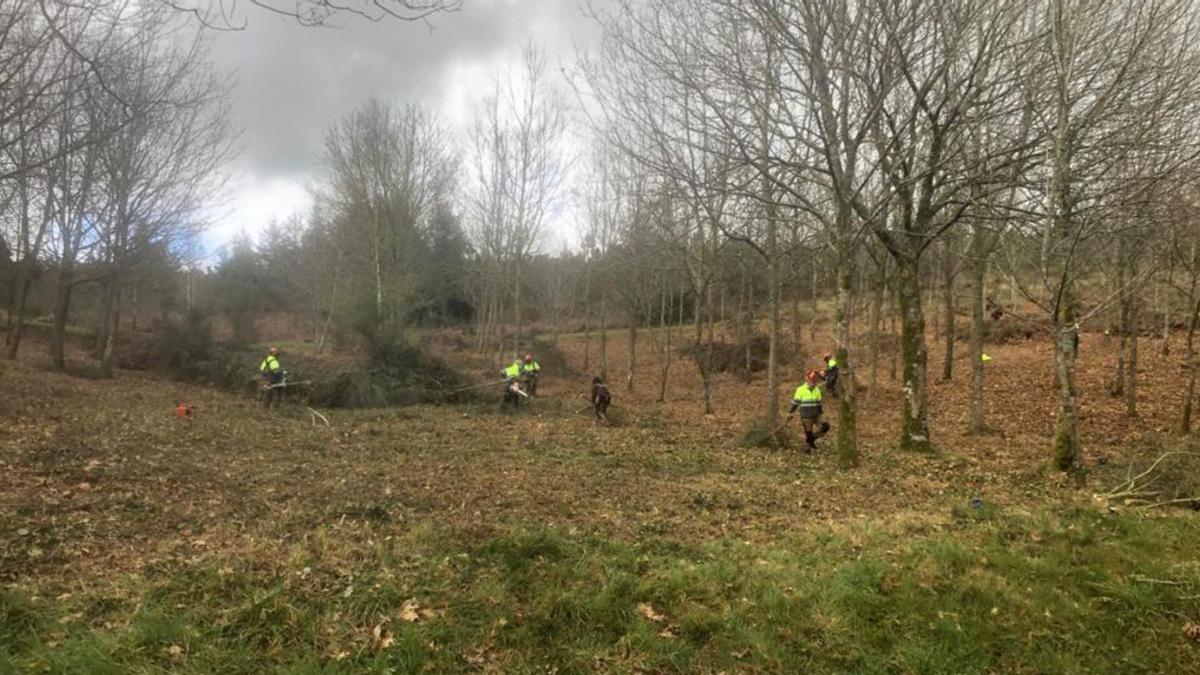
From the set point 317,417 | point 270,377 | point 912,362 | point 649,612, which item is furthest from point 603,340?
point 649,612

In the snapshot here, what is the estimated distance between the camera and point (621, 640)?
4.74m

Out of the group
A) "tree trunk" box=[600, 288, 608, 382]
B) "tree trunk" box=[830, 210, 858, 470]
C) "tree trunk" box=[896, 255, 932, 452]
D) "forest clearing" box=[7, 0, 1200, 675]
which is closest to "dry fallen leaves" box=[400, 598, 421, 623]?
"forest clearing" box=[7, 0, 1200, 675]

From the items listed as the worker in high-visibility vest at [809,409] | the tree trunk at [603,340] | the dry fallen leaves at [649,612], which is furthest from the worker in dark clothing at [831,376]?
the dry fallen leaves at [649,612]

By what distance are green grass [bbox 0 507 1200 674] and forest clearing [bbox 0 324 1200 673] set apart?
2 cm

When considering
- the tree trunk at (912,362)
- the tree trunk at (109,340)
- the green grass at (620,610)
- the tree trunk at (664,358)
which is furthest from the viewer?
the tree trunk at (664,358)

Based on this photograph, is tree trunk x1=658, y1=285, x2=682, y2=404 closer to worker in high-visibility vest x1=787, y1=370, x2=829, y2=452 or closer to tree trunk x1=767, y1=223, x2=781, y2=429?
tree trunk x1=767, y1=223, x2=781, y2=429

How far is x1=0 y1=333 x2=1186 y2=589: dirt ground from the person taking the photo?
6.45m

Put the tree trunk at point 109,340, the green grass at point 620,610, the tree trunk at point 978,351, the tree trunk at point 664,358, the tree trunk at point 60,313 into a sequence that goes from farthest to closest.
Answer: the tree trunk at point 664,358 < the tree trunk at point 109,340 < the tree trunk at point 60,313 < the tree trunk at point 978,351 < the green grass at point 620,610

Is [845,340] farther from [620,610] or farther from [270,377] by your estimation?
[270,377]

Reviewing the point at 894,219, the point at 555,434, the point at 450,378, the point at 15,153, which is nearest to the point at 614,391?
the point at 450,378

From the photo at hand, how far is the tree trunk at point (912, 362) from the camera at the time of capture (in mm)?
11656

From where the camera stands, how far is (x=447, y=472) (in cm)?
970

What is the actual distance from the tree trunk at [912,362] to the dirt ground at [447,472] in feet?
1.82

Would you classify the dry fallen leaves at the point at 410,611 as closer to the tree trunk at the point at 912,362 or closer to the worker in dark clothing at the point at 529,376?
the tree trunk at the point at 912,362
